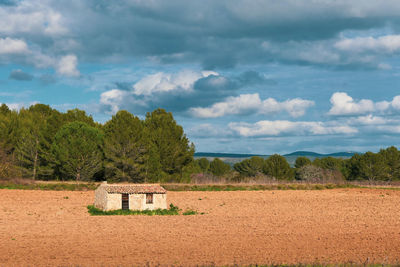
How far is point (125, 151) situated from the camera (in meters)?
90.8

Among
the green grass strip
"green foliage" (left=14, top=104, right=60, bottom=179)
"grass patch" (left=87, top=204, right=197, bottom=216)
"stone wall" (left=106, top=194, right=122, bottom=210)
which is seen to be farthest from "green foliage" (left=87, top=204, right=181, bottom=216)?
"green foliage" (left=14, top=104, right=60, bottom=179)

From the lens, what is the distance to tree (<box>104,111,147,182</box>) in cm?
8969

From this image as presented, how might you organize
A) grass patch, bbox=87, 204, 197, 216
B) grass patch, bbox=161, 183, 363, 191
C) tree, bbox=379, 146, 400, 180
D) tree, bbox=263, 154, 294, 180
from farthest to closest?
1. tree, bbox=263, 154, 294, 180
2. tree, bbox=379, 146, 400, 180
3. grass patch, bbox=161, 183, 363, 191
4. grass patch, bbox=87, 204, 197, 216

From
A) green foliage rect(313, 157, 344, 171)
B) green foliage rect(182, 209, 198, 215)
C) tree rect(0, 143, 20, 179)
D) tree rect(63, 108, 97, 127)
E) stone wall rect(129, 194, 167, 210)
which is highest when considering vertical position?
tree rect(63, 108, 97, 127)

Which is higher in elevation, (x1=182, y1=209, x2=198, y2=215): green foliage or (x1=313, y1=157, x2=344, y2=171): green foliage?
(x1=313, y1=157, x2=344, y2=171): green foliage

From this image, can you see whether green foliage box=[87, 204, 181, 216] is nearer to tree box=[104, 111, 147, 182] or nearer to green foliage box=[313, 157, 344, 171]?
tree box=[104, 111, 147, 182]

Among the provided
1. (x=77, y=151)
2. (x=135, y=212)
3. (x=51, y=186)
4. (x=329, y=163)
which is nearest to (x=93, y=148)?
(x=77, y=151)

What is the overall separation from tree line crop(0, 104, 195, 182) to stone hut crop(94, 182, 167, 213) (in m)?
37.6

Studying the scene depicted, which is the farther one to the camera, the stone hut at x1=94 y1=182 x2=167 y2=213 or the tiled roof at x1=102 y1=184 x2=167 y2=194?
the stone hut at x1=94 y1=182 x2=167 y2=213

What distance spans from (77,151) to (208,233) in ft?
189

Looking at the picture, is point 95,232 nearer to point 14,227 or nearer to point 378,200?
point 14,227

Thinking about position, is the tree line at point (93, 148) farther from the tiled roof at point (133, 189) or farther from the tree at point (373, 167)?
the tree at point (373, 167)

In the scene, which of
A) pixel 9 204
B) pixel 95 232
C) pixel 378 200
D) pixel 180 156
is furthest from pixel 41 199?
pixel 378 200

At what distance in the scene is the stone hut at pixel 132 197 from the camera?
51000 millimetres
